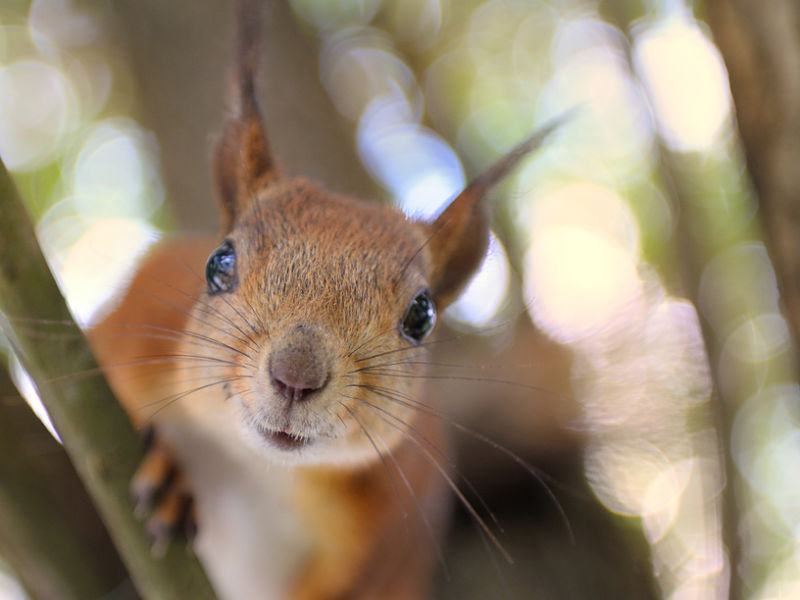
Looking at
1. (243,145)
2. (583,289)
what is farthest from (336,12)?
(583,289)

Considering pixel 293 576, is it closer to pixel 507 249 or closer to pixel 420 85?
pixel 507 249

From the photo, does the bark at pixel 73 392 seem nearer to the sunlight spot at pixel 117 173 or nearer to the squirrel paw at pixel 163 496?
the squirrel paw at pixel 163 496

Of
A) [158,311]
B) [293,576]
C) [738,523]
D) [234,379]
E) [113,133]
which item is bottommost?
[738,523]

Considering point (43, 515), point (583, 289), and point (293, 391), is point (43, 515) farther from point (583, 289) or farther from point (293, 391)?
point (583, 289)

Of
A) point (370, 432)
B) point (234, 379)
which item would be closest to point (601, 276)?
point (370, 432)

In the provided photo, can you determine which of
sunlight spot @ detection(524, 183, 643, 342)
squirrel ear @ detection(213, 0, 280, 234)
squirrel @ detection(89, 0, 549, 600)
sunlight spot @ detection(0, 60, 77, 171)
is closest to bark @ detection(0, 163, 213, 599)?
squirrel @ detection(89, 0, 549, 600)
